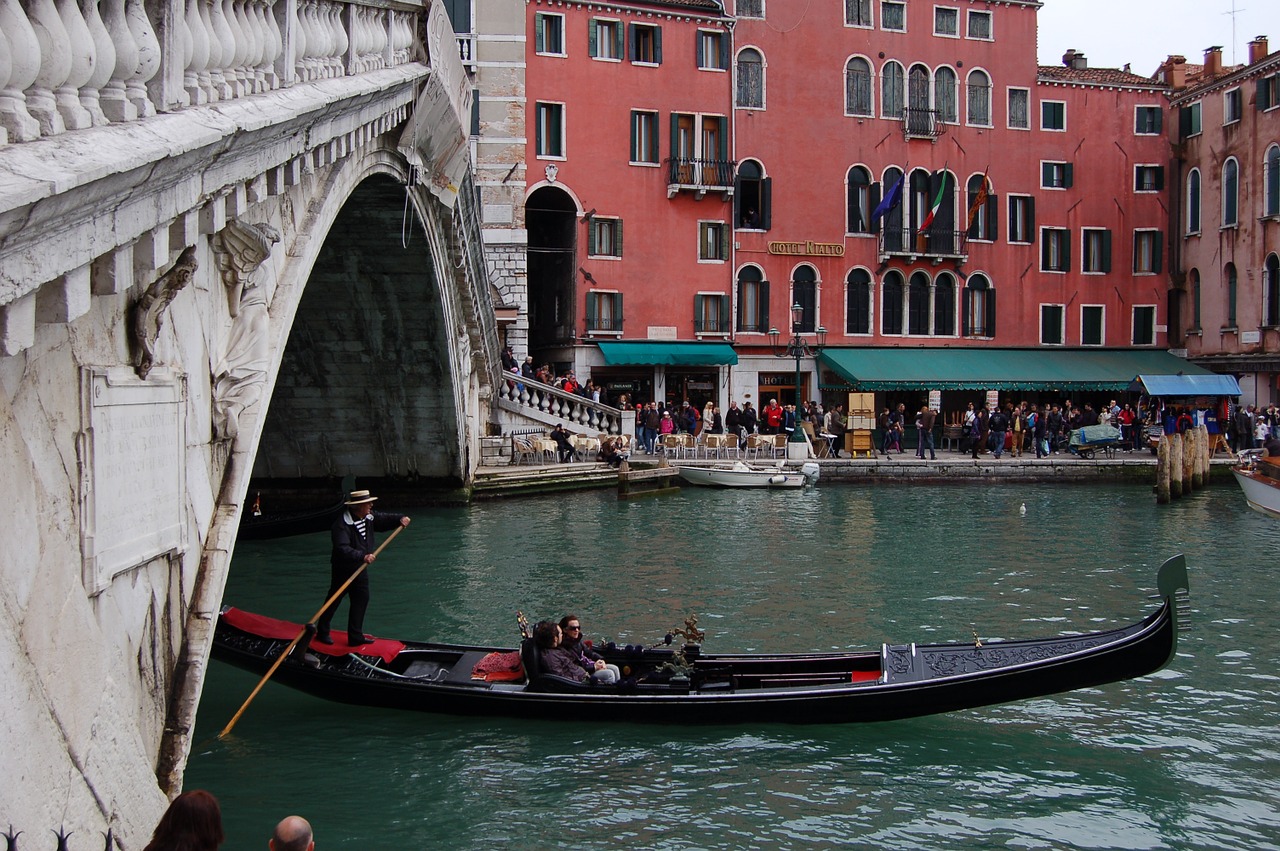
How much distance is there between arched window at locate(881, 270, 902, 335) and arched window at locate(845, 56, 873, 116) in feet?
Result: 10.3

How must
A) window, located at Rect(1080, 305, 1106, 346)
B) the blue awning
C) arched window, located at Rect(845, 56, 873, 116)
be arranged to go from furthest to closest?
window, located at Rect(1080, 305, 1106, 346)
arched window, located at Rect(845, 56, 873, 116)
the blue awning

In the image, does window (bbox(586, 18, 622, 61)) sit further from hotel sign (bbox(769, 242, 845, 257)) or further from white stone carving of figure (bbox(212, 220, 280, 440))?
white stone carving of figure (bbox(212, 220, 280, 440))

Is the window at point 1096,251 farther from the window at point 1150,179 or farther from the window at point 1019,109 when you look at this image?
the window at point 1019,109

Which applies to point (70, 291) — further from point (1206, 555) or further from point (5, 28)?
point (1206, 555)

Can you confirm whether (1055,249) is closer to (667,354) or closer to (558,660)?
(667,354)

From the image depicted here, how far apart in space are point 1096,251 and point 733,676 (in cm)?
2191

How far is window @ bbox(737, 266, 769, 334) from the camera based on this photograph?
934 inches

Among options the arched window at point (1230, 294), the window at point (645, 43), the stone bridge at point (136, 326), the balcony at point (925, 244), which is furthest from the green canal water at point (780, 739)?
the arched window at point (1230, 294)

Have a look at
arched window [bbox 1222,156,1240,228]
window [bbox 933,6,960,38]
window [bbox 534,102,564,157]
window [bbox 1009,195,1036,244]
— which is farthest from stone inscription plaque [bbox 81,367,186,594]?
arched window [bbox 1222,156,1240,228]

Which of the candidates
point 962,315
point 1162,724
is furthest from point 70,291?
point 962,315

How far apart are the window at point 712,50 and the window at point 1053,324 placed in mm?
8049

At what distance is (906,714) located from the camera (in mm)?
6328

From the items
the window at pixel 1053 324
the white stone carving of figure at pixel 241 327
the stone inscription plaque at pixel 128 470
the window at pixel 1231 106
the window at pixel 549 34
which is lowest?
the stone inscription plaque at pixel 128 470

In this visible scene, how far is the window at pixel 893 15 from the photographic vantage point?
80.0ft
